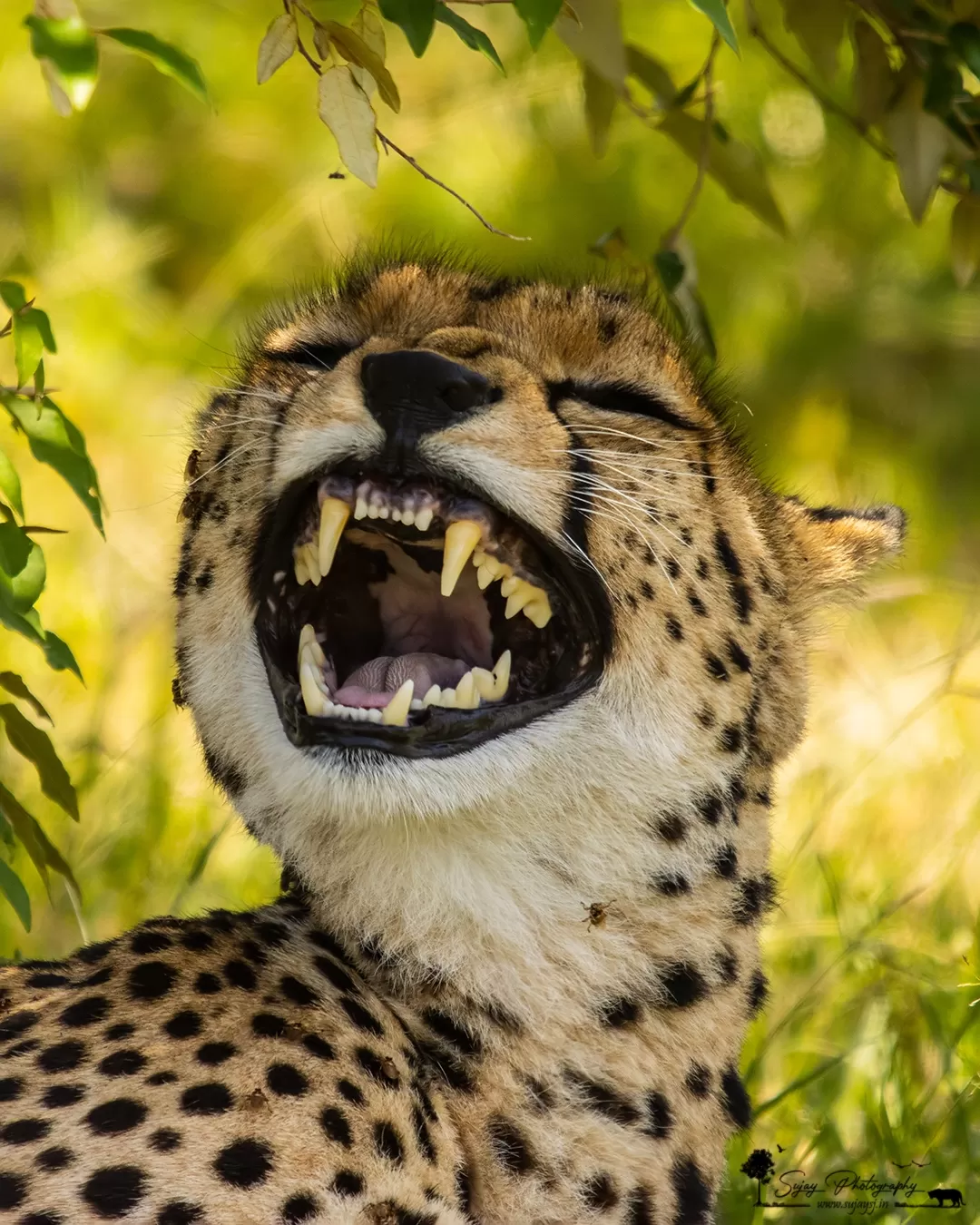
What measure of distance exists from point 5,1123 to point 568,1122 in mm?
582

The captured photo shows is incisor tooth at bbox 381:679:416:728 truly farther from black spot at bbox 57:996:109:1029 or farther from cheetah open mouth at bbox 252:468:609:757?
black spot at bbox 57:996:109:1029

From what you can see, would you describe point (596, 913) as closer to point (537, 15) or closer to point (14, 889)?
point (14, 889)

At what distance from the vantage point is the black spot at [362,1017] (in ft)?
6.34

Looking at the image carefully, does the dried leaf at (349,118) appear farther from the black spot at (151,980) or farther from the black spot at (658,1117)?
the black spot at (658,1117)

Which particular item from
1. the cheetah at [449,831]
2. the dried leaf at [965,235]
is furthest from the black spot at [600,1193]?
the dried leaf at [965,235]

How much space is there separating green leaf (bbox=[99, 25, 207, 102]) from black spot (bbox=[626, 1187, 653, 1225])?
3.96ft

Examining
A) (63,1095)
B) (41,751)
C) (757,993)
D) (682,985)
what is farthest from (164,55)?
(757,993)

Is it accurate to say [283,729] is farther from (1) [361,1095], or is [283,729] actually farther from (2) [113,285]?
(2) [113,285]

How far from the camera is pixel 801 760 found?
13.7 ft

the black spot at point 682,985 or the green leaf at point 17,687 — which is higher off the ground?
the green leaf at point 17,687

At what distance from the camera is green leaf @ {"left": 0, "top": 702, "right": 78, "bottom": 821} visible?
210cm

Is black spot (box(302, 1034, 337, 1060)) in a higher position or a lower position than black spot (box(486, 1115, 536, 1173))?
higher

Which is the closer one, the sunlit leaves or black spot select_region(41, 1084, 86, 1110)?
black spot select_region(41, 1084, 86, 1110)

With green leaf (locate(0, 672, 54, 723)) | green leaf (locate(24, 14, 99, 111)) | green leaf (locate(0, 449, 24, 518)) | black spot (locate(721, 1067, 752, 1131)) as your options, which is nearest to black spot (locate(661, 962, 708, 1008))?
black spot (locate(721, 1067, 752, 1131))
